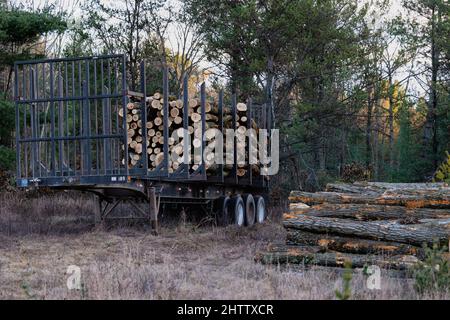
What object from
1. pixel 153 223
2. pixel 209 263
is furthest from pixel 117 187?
pixel 209 263

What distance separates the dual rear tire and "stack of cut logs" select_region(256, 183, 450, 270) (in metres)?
4.60

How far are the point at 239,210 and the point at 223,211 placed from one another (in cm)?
48

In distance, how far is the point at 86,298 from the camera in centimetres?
611

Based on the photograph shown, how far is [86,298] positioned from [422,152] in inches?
889

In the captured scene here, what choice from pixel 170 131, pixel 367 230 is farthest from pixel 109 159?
pixel 367 230

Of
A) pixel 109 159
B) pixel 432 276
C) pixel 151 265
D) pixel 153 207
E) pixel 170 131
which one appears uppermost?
pixel 170 131

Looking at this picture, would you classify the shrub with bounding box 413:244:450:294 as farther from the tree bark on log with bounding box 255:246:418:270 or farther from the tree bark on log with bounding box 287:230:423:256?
the tree bark on log with bounding box 287:230:423:256

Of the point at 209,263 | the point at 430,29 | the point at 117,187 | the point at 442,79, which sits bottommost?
the point at 209,263

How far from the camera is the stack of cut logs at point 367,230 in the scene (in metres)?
8.09

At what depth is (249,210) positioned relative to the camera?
1555cm

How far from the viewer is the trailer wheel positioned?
1523 centimetres

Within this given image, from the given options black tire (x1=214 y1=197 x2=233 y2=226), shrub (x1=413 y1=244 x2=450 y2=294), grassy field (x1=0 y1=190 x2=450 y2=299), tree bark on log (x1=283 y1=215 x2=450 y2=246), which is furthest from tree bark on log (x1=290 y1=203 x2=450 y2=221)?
black tire (x1=214 y1=197 x2=233 y2=226)

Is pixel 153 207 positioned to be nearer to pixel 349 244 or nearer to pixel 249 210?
pixel 249 210
